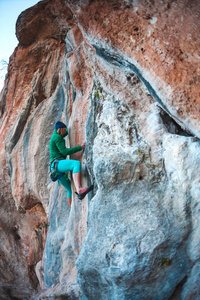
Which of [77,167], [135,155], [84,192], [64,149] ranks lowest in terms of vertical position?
[84,192]

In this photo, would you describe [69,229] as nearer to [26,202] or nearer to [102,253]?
[102,253]

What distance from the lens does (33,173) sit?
7527 millimetres

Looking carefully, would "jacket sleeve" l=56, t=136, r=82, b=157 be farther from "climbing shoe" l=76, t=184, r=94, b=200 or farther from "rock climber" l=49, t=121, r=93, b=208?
"climbing shoe" l=76, t=184, r=94, b=200

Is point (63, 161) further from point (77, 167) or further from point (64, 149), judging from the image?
point (77, 167)

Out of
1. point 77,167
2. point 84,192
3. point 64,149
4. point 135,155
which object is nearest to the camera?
point 135,155

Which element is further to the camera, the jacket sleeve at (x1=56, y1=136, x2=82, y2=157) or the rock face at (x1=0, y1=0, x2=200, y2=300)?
the jacket sleeve at (x1=56, y1=136, x2=82, y2=157)

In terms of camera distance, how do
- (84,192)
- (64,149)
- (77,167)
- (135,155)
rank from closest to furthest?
(135,155), (84,192), (77,167), (64,149)

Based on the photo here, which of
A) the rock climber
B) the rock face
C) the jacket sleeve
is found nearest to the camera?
the rock face

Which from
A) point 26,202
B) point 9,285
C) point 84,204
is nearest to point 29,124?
point 26,202

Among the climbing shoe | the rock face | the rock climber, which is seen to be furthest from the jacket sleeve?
the climbing shoe

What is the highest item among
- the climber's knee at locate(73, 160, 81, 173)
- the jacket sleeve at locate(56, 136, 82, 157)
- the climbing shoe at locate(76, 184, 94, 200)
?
the jacket sleeve at locate(56, 136, 82, 157)

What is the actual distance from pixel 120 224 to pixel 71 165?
6.40 feet

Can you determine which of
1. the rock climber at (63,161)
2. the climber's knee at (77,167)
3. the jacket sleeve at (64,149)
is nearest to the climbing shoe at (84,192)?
the rock climber at (63,161)

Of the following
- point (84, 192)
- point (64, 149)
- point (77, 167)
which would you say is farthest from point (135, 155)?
point (64, 149)
